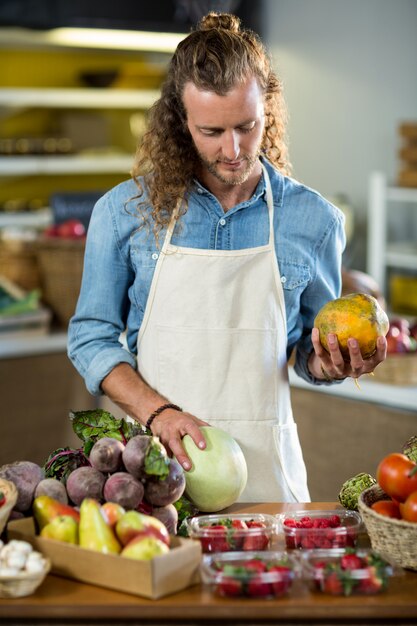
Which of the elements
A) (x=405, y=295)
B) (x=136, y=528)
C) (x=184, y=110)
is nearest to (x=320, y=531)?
(x=136, y=528)

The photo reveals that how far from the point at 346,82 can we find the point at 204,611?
5.76 meters

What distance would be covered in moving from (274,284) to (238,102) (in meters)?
0.45

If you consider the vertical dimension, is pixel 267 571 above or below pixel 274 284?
below

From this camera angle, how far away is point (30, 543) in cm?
166

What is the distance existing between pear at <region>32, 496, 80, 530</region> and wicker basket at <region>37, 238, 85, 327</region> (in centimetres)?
252

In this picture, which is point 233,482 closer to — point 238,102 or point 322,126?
point 238,102

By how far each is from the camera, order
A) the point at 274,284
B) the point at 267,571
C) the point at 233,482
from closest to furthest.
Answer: the point at 267,571 → the point at 233,482 → the point at 274,284

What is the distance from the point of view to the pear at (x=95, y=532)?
160cm

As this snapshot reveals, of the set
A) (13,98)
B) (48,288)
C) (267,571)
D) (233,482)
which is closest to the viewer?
(267,571)

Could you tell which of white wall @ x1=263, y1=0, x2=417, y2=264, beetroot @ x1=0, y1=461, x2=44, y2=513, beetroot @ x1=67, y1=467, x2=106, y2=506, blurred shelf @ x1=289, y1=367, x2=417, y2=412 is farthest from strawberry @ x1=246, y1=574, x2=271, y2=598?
white wall @ x1=263, y1=0, x2=417, y2=264

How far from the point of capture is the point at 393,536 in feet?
5.48

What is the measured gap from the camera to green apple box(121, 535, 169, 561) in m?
1.55

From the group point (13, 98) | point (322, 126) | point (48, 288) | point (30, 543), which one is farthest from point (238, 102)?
point (322, 126)

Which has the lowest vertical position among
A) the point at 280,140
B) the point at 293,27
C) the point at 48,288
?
the point at 48,288
